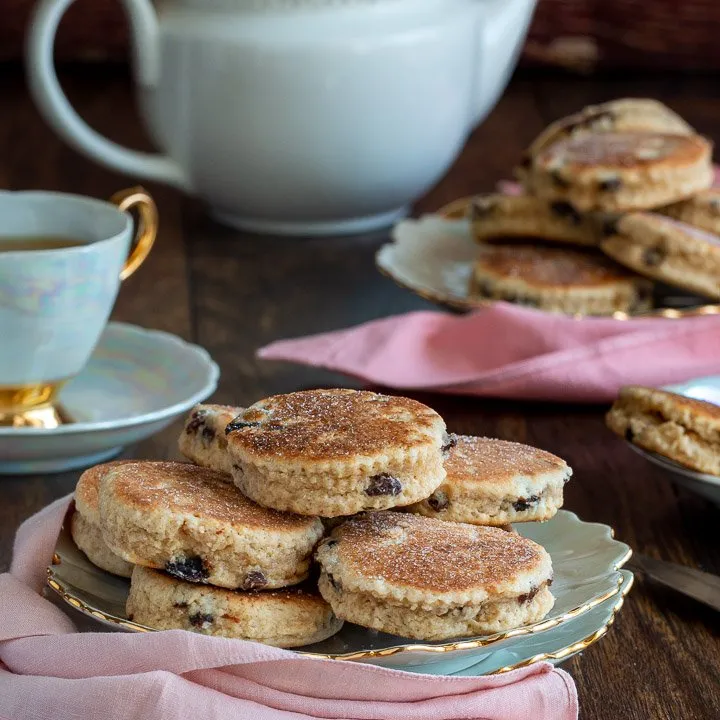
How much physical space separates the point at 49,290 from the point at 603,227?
Result: 613 mm

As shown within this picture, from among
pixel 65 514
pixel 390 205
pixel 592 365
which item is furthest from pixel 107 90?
pixel 65 514

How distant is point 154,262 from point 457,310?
45cm

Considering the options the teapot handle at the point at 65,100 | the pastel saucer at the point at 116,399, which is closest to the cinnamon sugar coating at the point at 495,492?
the pastel saucer at the point at 116,399

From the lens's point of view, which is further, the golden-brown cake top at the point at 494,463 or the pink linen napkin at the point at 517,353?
the pink linen napkin at the point at 517,353

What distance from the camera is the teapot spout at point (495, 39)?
69.1 inches

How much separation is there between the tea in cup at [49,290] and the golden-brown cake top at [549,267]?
0.43 metres

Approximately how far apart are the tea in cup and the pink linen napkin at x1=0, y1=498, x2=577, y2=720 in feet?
1.32

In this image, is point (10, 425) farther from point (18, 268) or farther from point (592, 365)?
point (592, 365)

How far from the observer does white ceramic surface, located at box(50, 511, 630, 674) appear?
705 millimetres

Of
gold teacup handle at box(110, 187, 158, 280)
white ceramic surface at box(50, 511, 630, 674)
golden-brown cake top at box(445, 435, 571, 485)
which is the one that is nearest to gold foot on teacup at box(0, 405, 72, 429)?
gold teacup handle at box(110, 187, 158, 280)

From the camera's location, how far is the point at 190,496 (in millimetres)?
761

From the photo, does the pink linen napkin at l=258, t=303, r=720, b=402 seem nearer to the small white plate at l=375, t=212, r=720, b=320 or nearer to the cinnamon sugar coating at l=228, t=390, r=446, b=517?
the small white plate at l=375, t=212, r=720, b=320

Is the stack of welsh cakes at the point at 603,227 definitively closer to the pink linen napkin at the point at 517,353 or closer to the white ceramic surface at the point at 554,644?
the pink linen napkin at the point at 517,353

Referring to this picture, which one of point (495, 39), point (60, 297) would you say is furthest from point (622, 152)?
point (60, 297)
